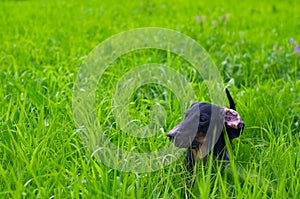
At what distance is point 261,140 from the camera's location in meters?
2.51

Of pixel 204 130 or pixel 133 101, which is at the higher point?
pixel 204 130

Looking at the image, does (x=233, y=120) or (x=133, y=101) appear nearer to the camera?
(x=233, y=120)

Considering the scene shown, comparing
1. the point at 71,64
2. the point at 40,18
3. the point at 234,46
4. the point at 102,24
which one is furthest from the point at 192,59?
the point at 40,18

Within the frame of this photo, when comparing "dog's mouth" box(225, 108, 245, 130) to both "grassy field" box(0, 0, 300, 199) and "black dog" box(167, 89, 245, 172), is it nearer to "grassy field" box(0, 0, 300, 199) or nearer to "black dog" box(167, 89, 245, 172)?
"black dog" box(167, 89, 245, 172)

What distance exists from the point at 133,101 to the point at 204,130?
3.99 ft

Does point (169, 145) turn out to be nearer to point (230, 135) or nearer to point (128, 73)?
point (230, 135)

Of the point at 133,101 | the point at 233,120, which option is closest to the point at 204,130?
the point at 233,120

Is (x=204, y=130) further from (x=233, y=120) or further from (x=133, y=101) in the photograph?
(x=133, y=101)

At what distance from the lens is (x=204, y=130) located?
1.96 m

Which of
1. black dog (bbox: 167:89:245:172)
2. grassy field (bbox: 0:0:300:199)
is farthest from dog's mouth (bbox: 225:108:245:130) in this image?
grassy field (bbox: 0:0:300:199)

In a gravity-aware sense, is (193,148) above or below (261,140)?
above

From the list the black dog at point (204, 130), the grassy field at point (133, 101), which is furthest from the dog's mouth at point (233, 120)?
the grassy field at point (133, 101)

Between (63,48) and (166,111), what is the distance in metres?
2.01

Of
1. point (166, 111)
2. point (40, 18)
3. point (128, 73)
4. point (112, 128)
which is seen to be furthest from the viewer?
point (40, 18)
